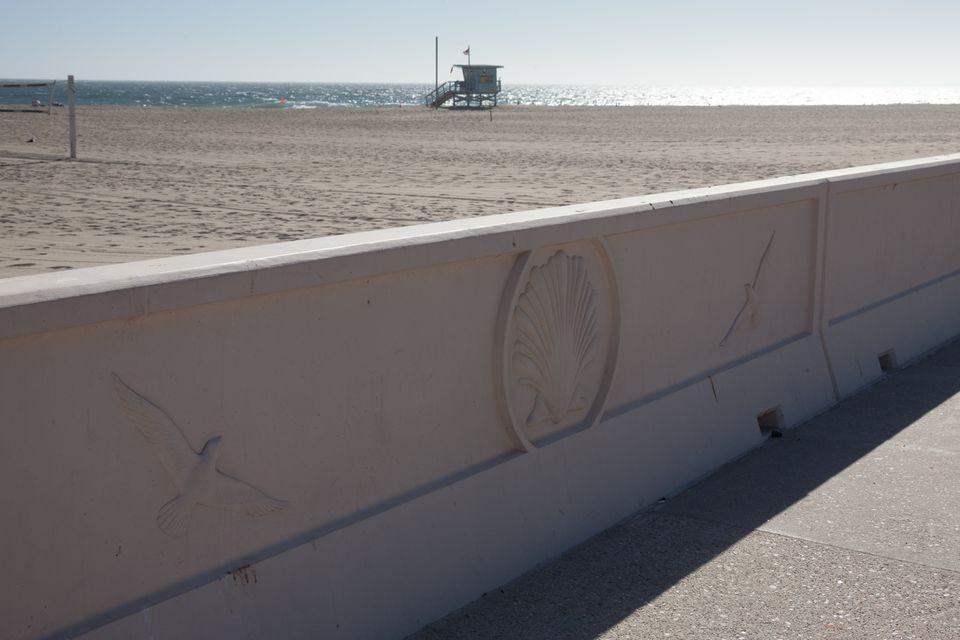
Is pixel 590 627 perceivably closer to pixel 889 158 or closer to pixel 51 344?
pixel 51 344

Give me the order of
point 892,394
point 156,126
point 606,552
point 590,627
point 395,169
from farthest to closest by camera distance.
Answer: point 156,126 < point 395,169 < point 892,394 < point 606,552 < point 590,627

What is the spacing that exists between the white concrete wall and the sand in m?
7.66

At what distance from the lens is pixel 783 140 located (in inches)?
1374

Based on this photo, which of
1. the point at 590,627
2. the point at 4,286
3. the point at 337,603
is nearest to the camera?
the point at 4,286

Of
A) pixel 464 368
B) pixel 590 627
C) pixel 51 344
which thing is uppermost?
pixel 51 344

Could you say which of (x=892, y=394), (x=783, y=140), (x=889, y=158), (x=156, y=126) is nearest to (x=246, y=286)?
(x=892, y=394)

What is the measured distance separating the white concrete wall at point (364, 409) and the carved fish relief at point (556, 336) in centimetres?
1

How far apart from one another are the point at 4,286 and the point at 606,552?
2.43 meters

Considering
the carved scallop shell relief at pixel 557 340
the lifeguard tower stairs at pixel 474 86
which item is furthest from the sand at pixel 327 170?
the lifeguard tower stairs at pixel 474 86

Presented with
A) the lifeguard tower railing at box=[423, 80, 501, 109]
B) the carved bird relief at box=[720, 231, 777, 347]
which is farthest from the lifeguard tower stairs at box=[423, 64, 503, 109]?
the carved bird relief at box=[720, 231, 777, 347]

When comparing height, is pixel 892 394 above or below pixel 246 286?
below

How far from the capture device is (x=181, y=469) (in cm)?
300

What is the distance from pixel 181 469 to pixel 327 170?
21607 millimetres

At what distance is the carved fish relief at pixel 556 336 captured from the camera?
13.8 ft
